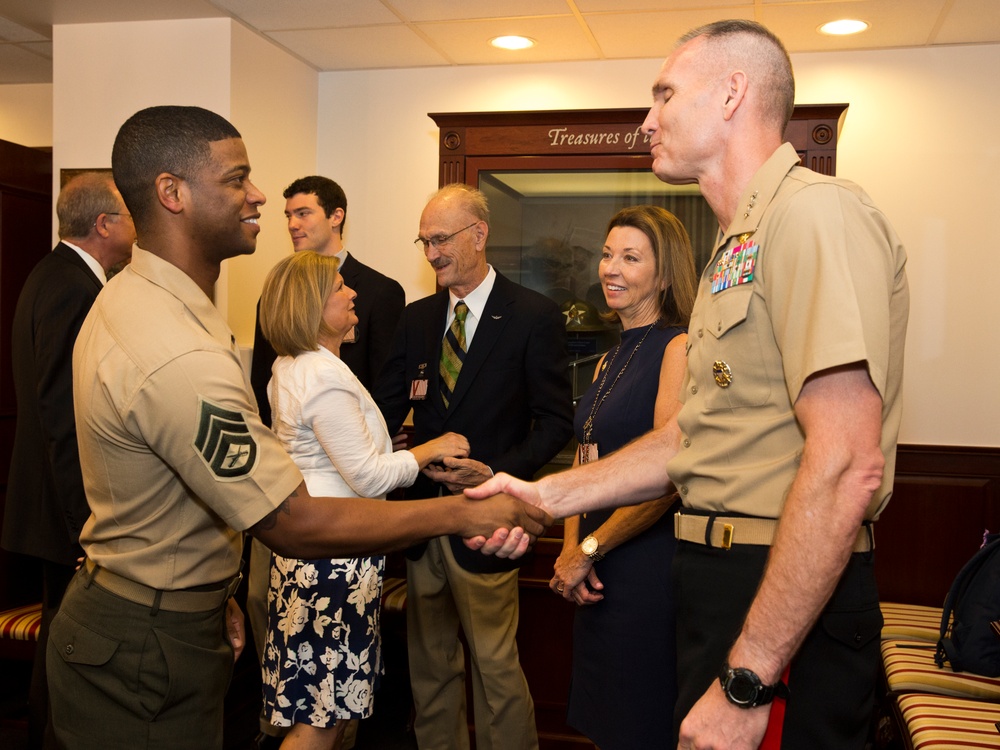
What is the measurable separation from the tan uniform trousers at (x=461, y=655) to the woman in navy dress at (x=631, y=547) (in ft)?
2.15

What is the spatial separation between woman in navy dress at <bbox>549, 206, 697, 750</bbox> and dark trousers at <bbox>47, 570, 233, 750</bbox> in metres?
0.98

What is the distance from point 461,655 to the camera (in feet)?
10.8

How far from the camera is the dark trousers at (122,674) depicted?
5.84 ft

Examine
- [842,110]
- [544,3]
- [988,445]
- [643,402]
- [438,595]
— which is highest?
[544,3]

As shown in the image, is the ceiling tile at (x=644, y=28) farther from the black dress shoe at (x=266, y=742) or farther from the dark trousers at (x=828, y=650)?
the black dress shoe at (x=266, y=742)

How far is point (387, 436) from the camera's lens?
9.55ft

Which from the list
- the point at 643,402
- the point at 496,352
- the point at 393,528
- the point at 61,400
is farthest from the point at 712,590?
the point at 61,400

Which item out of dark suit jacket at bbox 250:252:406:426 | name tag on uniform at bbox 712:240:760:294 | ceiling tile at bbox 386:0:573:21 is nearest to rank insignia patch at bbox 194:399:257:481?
name tag on uniform at bbox 712:240:760:294

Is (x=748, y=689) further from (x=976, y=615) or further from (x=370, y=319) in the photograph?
(x=370, y=319)

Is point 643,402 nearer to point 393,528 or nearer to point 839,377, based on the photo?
point 393,528

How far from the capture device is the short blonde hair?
8.92ft

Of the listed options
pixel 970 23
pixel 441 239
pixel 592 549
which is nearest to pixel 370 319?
pixel 441 239

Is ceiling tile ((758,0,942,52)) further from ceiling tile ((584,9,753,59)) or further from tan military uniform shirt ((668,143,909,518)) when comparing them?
tan military uniform shirt ((668,143,909,518))

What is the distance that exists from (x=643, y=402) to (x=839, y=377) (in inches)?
44.0
